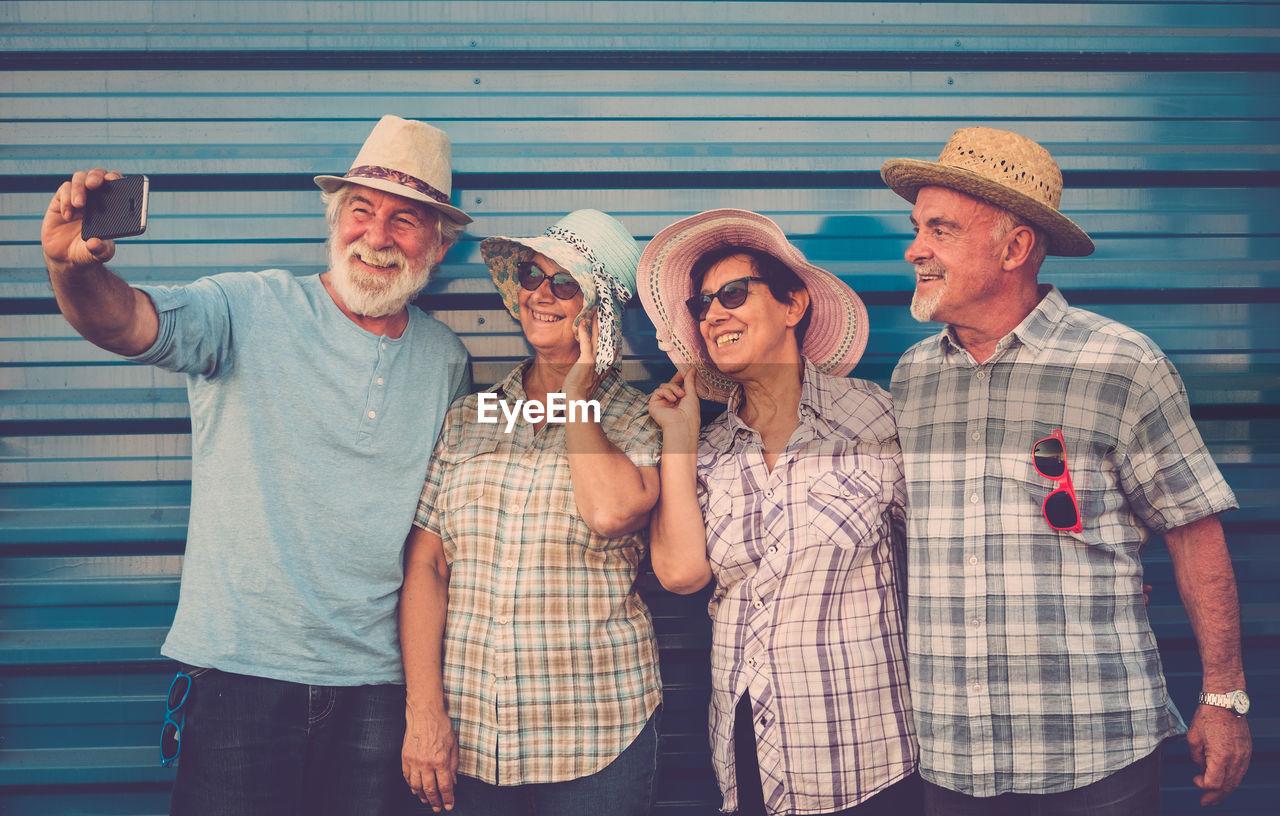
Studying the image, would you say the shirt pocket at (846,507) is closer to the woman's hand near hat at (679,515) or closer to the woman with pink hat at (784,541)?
the woman with pink hat at (784,541)

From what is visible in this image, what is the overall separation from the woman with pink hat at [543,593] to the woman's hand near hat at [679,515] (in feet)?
0.19

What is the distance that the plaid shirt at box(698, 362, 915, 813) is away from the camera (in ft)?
7.29

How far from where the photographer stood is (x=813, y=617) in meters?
2.26

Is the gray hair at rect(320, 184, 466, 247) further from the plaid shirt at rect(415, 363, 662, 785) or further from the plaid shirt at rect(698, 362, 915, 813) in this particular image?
the plaid shirt at rect(698, 362, 915, 813)

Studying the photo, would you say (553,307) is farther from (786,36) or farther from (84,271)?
(786,36)

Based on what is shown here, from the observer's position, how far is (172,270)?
10.3 feet

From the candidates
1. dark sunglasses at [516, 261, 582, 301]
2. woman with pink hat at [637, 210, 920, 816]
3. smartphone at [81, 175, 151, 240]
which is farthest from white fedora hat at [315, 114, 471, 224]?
woman with pink hat at [637, 210, 920, 816]

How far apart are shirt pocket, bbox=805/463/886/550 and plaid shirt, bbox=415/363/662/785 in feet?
1.84

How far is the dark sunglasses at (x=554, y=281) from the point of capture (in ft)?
8.25

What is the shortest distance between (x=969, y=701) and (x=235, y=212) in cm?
340

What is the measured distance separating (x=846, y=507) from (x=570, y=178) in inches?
73.9

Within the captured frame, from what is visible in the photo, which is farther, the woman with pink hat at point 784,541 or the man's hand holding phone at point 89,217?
the woman with pink hat at point 784,541

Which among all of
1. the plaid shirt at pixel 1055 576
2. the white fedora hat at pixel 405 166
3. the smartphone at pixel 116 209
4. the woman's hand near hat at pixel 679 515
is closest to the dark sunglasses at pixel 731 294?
the woman's hand near hat at pixel 679 515

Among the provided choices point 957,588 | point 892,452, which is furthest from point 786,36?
point 957,588
